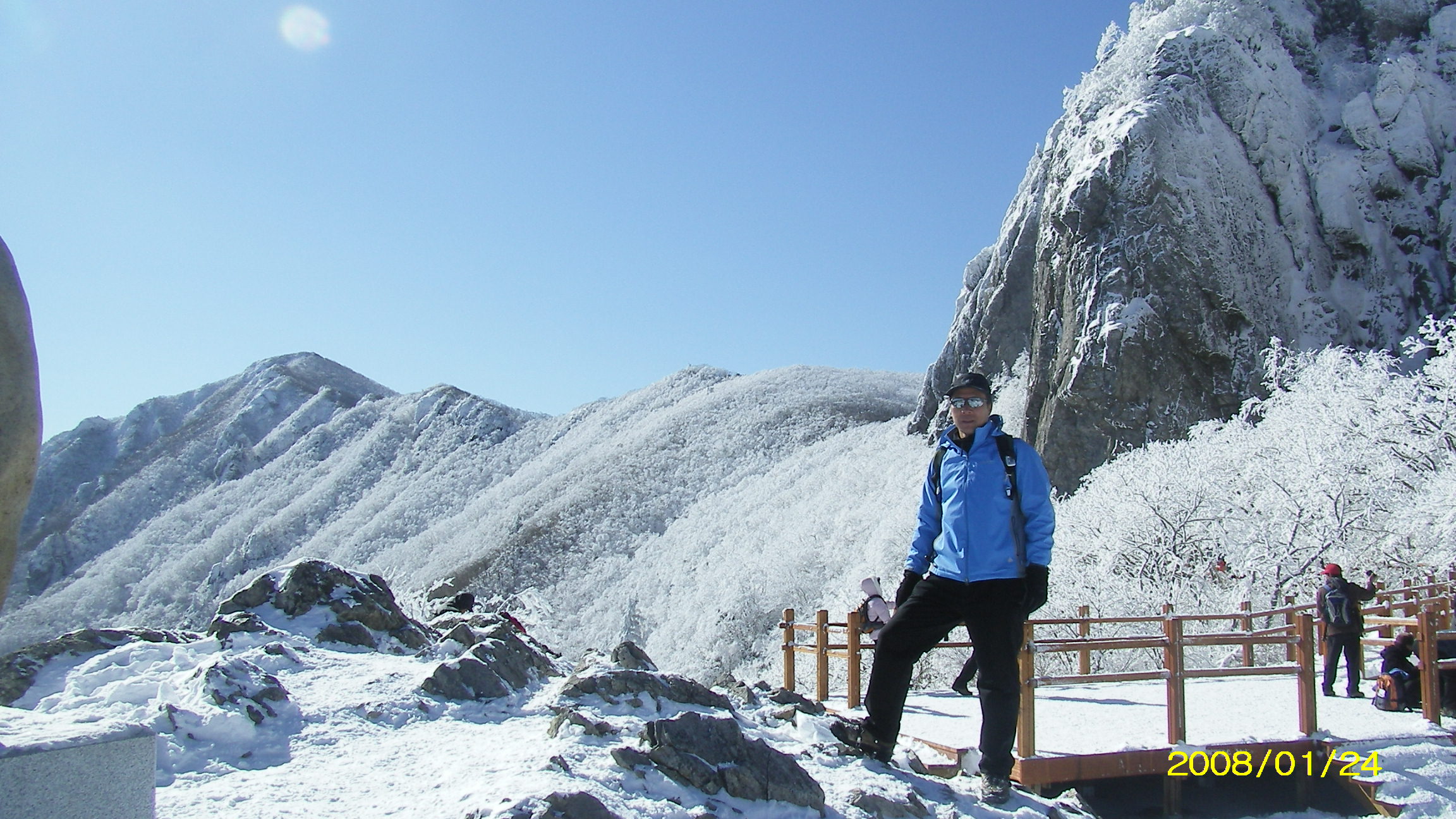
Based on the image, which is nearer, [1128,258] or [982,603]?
[982,603]

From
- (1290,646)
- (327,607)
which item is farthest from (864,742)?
(1290,646)

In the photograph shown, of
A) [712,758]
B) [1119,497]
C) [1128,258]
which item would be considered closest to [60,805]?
[712,758]

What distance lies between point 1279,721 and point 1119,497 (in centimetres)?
1470

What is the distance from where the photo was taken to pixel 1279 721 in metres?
7.88

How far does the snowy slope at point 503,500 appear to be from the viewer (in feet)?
138

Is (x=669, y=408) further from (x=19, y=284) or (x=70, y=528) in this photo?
(x=19, y=284)

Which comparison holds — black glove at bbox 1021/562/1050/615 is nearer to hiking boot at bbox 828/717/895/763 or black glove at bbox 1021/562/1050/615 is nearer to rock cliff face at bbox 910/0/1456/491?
hiking boot at bbox 828/717/895/763

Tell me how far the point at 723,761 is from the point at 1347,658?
330 inches

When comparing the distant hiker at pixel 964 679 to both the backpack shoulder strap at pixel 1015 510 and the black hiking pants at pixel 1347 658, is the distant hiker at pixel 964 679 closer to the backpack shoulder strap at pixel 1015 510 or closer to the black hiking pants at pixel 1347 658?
the black hiking pants at pixel 1347 658

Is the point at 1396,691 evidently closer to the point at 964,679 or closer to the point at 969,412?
the point at 964,679

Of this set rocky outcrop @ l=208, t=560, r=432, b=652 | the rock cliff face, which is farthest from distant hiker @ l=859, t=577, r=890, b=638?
the rock cliff face

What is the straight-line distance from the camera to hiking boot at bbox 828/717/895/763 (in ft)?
19.3

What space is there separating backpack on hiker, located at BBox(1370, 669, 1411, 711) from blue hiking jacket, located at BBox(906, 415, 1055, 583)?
5853 mm

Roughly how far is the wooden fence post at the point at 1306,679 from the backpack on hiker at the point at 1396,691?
2.25 meters
